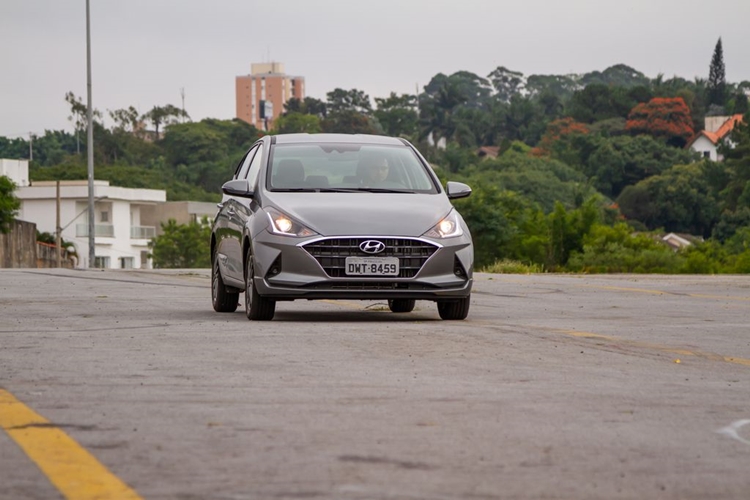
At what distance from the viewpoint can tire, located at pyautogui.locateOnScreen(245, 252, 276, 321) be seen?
13.1m

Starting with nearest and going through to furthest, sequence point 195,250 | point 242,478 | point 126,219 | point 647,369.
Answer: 1. point 242,478
2. point 647,369
3. point 195,250
4. point 126,219

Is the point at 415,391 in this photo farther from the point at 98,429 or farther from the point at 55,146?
the point at 55,146

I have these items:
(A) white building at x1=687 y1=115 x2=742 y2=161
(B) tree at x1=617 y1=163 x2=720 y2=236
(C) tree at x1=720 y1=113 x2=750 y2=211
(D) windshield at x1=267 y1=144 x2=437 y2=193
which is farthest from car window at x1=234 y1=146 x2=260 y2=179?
(A) white building at x1=687 y1=115 x2=742 y2=161

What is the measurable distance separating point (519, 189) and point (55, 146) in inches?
2733

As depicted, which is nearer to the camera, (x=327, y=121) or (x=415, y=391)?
(x=415, y=391)

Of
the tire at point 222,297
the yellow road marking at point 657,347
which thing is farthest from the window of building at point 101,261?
the yellow road marking at point 657,347

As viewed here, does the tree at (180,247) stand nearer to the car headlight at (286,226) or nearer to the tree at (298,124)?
the tree at (298,124)

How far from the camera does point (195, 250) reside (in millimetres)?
90438

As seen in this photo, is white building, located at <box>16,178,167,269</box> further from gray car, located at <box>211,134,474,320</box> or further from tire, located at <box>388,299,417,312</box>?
gray car, located at <box>211,134,474,320</box>

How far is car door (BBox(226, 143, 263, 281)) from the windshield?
271 mm

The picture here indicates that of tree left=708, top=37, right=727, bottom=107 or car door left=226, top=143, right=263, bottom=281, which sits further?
tree left=708, top=37, right=727, bottom=107

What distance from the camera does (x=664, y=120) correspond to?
158625 mm

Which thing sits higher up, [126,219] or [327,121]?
[327,121]

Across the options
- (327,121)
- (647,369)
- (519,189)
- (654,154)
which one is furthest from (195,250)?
(647,369)
